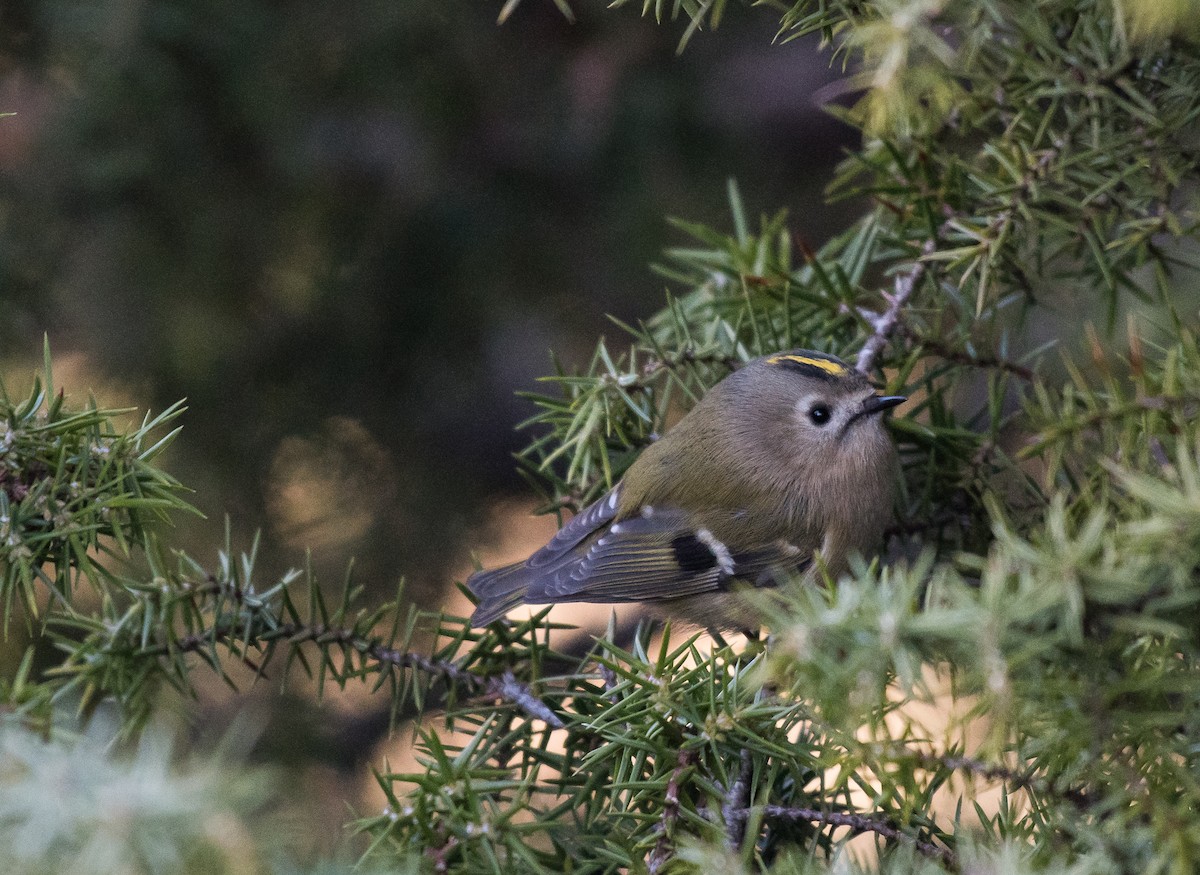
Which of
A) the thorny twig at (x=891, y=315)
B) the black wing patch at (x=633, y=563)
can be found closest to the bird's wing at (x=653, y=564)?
the black wing patch at (x=633, y=563)

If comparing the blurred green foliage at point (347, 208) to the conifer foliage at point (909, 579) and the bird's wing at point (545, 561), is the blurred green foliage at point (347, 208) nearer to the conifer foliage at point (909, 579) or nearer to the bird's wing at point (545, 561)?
the bird's wing at point (545, 561)

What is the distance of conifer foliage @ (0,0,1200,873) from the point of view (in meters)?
0.55

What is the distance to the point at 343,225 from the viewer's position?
1723 millimetres

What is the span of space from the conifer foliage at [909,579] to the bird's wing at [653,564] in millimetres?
360

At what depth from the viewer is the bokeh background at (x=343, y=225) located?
1.58m

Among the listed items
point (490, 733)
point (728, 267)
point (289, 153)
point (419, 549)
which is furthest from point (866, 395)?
point (289, 153)

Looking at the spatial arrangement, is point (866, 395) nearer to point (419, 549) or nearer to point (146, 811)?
point (419, 549)

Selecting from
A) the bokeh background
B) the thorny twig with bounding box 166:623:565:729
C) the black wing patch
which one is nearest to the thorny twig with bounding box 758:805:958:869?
the thorny twig with bounding box 166:623:565:729

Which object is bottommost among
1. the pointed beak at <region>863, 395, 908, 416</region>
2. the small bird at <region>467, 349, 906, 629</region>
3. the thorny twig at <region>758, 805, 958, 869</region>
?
the small bird at <region>467, 349, 906, 629</region>

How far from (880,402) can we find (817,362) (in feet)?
0.37

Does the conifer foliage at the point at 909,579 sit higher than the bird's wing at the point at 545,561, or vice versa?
the conifer foliage at the point at 909,579

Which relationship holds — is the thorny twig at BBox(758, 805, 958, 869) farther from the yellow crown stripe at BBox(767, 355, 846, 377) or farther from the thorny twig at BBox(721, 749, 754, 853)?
the yellow crown stripe at BBox(767, 355, 846, 377)

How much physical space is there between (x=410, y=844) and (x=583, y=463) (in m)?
0.54

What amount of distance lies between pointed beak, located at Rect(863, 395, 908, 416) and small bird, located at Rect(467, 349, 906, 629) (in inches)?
5.3
